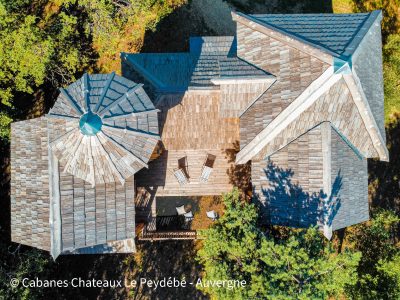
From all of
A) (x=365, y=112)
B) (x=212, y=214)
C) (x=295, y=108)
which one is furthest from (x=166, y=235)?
(x=365, y=112)

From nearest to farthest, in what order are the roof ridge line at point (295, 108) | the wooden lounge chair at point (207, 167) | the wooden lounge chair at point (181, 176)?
the roof ridge line at point (295, 108), the wooden lounge chair at point (181, 176), the wooden lounge chair at point (207, 167)

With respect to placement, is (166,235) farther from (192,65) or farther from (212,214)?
(192,65)

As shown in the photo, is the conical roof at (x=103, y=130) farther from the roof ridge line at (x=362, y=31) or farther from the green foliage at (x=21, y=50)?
the roof ridge line at (x=362, y=31)

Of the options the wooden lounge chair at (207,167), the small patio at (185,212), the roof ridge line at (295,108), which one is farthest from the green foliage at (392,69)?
the small patio at (185,212)

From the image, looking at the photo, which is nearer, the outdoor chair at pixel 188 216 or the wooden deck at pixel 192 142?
the wooden deck at pixel 192 142

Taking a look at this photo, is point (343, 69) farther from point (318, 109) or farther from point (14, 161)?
point (14, 161)

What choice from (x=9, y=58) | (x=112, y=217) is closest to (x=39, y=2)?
(x=9, y=58)
